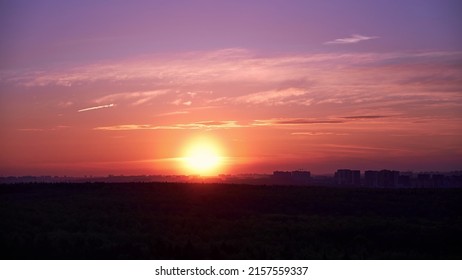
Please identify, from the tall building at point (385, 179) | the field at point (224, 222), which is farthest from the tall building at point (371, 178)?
the field at point (224, 222)

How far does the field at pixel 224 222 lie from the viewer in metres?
37.2

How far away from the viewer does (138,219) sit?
4984 cm

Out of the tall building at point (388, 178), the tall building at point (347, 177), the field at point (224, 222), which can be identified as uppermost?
the tall building at point (347, 177)

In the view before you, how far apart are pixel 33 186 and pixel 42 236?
117 feet

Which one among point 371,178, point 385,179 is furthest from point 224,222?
point 371,178

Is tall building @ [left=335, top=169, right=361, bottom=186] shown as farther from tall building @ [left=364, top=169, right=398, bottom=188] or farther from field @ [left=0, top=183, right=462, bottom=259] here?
field @ [left=0, top=183, right=462, bottom=259]

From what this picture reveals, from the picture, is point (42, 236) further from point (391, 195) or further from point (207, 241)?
point (391, 195)

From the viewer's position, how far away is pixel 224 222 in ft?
164

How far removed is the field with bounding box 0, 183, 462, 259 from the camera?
37.2 m

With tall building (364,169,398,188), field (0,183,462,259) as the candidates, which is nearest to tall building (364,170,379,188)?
tall building (364,169,398,188)

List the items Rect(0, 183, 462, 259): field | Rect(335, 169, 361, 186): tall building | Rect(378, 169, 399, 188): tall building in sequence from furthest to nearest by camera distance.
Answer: Rect(335, 169, 361, 186): tall building
Rect(378, 169, 399, 188): tall building
Rect(0, 183, 462, 259): field

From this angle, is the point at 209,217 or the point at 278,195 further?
the point at 278,195

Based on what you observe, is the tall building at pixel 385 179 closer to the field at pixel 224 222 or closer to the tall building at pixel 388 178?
the tall building at pixel 388 178
